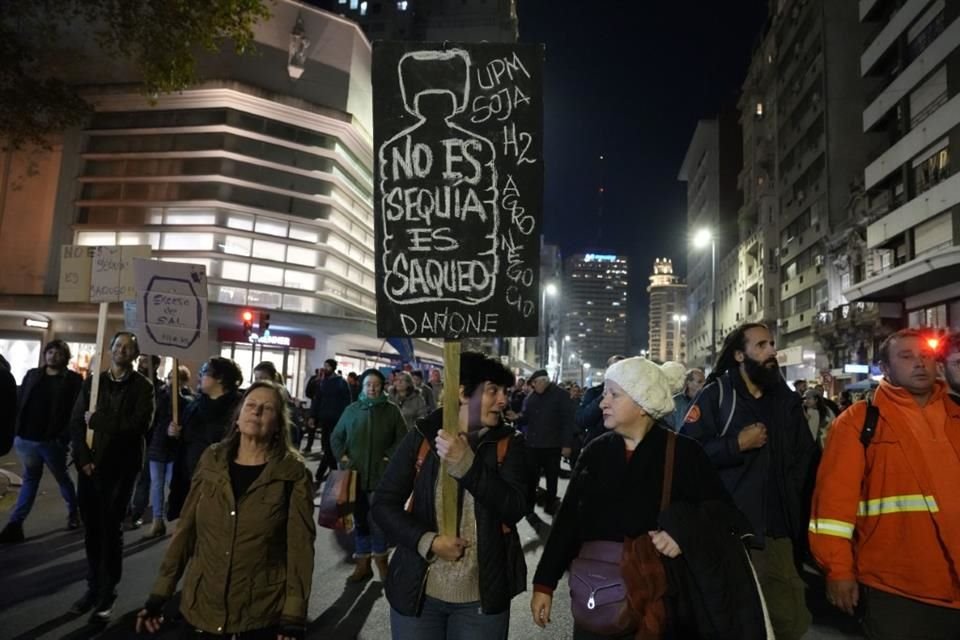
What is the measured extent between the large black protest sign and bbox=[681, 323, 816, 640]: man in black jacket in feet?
4.89

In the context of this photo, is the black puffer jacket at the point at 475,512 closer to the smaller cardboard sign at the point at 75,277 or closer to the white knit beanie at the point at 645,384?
the white knit beanie at the point at 645,384

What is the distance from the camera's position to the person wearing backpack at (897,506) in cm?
320

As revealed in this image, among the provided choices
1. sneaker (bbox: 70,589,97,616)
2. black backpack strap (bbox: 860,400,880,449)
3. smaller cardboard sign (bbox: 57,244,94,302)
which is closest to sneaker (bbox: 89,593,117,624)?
sneaker (bbox: 70,589,97,616)

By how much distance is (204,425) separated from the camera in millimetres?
7375

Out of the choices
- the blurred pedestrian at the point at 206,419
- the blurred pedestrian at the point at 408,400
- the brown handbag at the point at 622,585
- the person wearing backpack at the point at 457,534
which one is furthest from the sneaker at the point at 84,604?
the blurred pedestrian at the point at 408,400

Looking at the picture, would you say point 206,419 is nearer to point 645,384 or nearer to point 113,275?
point 113,275

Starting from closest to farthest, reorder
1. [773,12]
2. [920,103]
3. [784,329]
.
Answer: [920,103]
[784,329]
[773,12]

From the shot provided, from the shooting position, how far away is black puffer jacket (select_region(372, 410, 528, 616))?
3.17m

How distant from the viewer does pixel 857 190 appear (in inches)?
1503

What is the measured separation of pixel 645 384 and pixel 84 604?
194 inches

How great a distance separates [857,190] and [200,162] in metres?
35.3

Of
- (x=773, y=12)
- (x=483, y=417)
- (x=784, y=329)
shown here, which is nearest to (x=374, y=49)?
(x=483, y=417)

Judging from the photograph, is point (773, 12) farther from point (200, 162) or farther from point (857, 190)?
point (200, 162)

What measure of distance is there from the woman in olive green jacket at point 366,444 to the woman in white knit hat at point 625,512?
411cm
